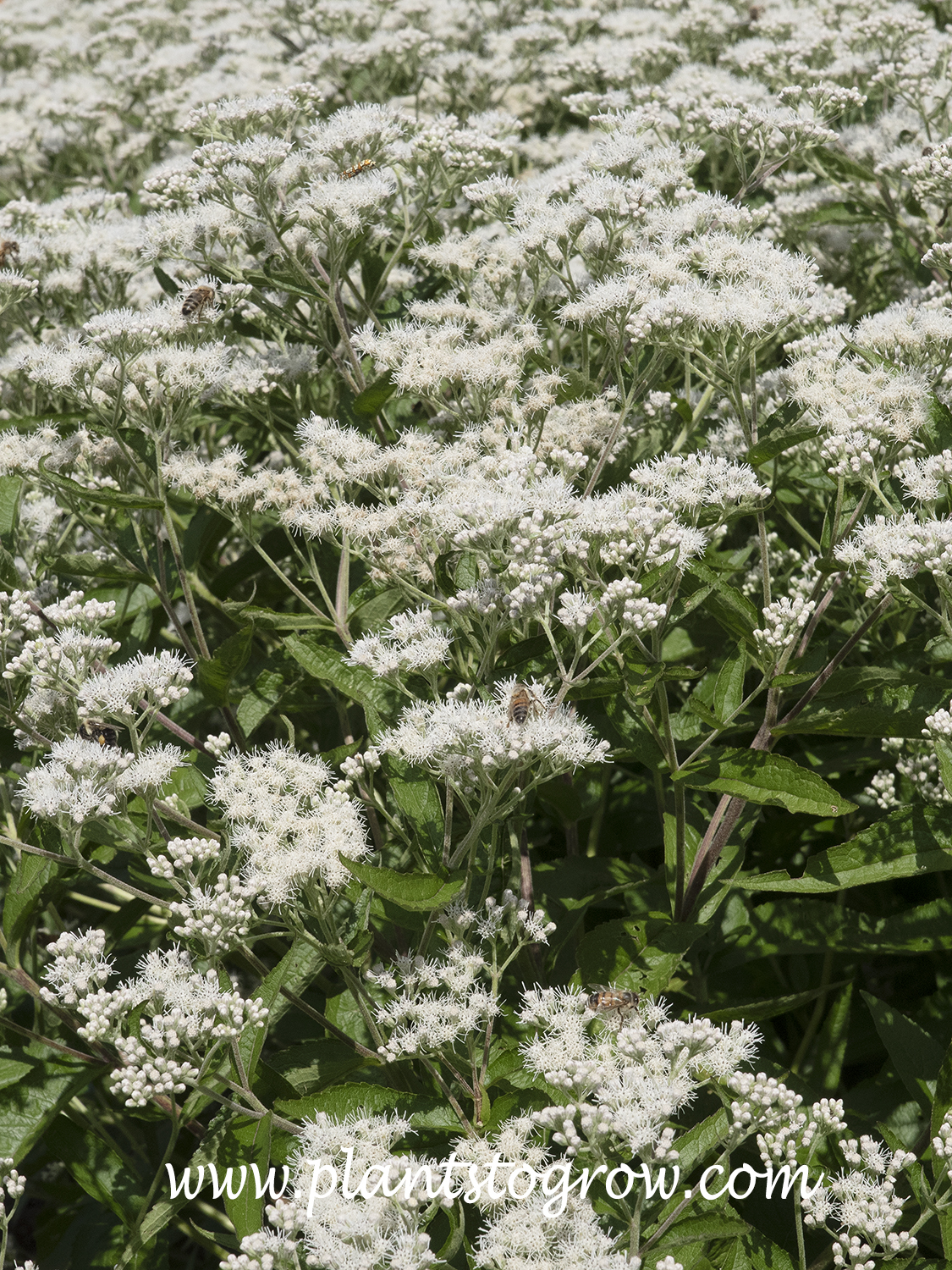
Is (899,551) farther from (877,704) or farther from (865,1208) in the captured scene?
(865,1208)

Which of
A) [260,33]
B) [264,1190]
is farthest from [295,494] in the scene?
[260,33]

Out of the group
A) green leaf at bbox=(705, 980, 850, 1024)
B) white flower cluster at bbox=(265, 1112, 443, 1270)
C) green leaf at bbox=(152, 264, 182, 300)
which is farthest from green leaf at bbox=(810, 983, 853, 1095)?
green leaf at bbox=(152, 264, 182, 300)

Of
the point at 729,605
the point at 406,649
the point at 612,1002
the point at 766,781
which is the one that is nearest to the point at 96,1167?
the point at 612,1002

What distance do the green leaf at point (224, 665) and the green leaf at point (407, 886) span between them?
1.03 m

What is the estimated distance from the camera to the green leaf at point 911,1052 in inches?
138

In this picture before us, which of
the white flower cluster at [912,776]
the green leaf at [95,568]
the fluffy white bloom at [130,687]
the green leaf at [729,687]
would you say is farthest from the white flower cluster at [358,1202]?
the green leaf at [95,568]

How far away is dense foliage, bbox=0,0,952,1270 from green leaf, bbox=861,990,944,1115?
0.01 metres

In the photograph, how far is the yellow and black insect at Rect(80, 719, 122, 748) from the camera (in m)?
3.69

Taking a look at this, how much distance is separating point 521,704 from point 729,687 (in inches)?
38.0

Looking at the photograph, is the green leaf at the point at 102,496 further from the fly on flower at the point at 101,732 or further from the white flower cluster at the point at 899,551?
the white flower cluster at the point at 899,551

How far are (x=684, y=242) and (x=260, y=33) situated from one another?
559 cm

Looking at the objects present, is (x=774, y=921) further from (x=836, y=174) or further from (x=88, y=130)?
(x=88, y=130)

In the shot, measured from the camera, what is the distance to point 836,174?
18.9 feet

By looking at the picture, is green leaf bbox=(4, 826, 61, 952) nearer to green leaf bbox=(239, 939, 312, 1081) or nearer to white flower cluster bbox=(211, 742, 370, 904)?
white flower cluster bbox=(211, 742, 370, 904)
